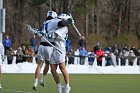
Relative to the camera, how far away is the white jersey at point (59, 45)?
15.1 meters

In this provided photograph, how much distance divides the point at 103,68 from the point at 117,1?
1326 inches

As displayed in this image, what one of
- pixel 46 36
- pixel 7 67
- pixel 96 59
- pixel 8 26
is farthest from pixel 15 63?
pixel 8 26

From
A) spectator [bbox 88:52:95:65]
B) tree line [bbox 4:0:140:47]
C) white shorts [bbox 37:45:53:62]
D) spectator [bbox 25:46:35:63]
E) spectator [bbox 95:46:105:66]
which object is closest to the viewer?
white shorts [bbox 37:45:53:62]

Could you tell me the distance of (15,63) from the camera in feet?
109

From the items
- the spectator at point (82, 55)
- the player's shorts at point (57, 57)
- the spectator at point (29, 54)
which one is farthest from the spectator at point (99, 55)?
the player's shorts at point (57, 57)

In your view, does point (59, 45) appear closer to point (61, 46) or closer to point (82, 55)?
point (61, 46)

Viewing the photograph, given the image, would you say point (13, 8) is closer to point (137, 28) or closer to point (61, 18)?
point (137, 28)

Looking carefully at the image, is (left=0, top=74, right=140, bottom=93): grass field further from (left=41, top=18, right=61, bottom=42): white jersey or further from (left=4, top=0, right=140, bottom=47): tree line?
(left=4, top=0, right=140, bottom=47): tree line

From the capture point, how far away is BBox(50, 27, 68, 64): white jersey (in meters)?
15.1

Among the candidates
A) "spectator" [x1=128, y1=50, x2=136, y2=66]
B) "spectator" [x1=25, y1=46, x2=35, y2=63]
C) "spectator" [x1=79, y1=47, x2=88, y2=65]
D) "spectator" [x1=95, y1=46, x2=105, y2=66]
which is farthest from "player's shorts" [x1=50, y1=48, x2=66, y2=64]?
"spectator" [x1=128, y1=50, x2=136, y2=66]

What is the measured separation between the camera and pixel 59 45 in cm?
1520

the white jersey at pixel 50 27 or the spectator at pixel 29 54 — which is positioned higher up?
the white jersey at pixel 50 27

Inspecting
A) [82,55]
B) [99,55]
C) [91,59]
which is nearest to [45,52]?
[82,55]

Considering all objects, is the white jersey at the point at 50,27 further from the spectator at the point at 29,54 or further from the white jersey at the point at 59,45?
the spectator at the point at 29,54
